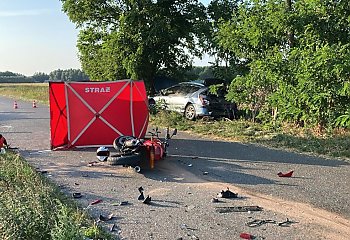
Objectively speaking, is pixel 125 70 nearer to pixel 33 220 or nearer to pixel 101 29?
pixel 101 29

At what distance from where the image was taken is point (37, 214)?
183 inches

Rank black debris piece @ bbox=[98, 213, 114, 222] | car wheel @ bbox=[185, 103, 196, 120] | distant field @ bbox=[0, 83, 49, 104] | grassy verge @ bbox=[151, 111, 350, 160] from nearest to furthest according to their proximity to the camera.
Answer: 1. black debris piece @ bbox=[98, 213, 114, 222]
2. grassy verge @ bbox=[151, 111, 350, 160]
3. car wheel @ bbox=[185, 103, 196, 120]
4. distant field @ bbox=[0, 83, 49, 104]

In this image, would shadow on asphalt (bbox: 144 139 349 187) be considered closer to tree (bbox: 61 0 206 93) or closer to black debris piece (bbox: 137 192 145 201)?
black debris piece (bbox: 137 192 145 201)

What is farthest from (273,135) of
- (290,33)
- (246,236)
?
(246,236)

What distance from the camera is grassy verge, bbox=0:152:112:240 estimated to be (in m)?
4.24

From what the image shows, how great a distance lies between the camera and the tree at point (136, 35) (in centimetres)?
1909

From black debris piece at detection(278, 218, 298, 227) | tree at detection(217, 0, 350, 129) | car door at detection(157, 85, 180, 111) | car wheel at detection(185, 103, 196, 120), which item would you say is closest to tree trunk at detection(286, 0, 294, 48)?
tree at detection(217, 0, 350, 129)

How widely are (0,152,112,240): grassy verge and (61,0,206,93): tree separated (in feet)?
42.2

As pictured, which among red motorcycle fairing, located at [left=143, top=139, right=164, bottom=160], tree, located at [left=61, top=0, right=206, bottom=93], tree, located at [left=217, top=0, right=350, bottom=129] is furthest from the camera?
tree, located at [left=61, top=0, right=206, bottom=93]

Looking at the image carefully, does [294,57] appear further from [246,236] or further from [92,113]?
[246,236]

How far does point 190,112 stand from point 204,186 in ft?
30.9

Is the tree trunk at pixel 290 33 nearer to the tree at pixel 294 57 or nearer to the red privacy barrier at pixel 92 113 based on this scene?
the tree at pixel 294 57

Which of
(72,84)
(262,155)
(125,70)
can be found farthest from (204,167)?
(125,70)

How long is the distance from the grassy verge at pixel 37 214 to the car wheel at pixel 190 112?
9.56 m
